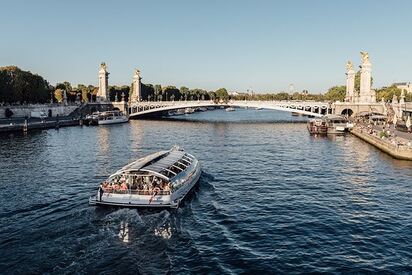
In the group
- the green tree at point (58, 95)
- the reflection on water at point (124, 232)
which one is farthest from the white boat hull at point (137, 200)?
the green tree at point (58, 95)

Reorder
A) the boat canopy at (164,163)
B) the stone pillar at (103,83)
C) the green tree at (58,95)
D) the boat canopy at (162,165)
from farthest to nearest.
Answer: the stone pillar at (103,83) → the green tree at (58,95) → the boat canopy at (164,163) → the boat canopy at (162,165)

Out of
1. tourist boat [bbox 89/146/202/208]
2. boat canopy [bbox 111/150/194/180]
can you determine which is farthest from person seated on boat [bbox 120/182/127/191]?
boat canopy [bbox 111/150/194/180]

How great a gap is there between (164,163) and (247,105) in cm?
8907

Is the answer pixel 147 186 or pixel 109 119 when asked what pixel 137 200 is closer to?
pixel 147 186

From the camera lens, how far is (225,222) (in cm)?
2683

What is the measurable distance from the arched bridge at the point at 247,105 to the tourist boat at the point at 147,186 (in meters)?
82.6

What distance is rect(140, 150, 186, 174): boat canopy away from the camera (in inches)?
1236

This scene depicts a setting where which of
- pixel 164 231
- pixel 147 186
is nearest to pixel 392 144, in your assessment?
pixel 147 186

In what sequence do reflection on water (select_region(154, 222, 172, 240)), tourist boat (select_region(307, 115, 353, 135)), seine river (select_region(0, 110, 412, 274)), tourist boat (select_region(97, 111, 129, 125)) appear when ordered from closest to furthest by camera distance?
seine river (select_region(0, 110, 412, 274)) < reflection on water (select_region(154, 222, 172, 240)) < tourist boat (select_region(307, 115, 353, 135)) < tourist boat (select_region(97, 111, 129, 125))

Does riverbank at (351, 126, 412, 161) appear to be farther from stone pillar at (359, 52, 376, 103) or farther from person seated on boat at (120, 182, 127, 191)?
stone pillar at (359, 52, 376, 103)

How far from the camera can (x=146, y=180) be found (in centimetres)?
3064

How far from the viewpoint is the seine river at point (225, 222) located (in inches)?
811

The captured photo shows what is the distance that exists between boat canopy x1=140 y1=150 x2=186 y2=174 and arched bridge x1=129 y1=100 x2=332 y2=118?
7717 centimetres

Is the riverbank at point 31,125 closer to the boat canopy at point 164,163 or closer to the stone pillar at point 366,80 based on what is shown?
the boat canopy at point 164,163
